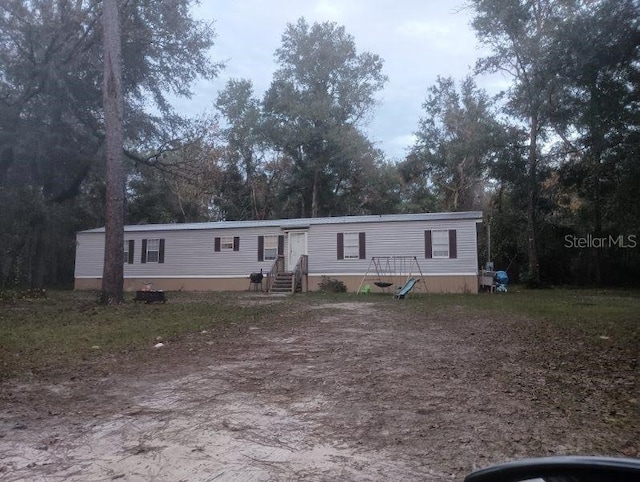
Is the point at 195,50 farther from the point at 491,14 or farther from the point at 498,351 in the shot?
the point at 498,351

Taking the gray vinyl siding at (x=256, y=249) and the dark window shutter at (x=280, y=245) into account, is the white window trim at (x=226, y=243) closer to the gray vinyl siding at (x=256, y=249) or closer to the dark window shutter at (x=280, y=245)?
the gray vinyl siding at (x=256, y=249)

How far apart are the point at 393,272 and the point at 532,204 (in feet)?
31.1

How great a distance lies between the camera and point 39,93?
58.2 feet

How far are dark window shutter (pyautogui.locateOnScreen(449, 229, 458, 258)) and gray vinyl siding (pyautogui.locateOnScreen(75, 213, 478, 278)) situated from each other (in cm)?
11

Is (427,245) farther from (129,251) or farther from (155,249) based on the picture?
(129,251)

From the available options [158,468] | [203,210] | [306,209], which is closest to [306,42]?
[306,209]

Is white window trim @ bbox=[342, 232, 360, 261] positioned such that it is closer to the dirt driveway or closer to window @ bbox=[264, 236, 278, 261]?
window @ bbox=[264, 236, 278, 261]

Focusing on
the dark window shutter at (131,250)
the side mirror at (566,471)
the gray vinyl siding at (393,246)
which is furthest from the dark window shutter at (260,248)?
the side mirror at (566,471)

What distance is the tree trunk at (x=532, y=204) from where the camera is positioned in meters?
24.1

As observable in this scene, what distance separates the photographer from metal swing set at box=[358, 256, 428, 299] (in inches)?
787

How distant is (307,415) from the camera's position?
391 centimetres

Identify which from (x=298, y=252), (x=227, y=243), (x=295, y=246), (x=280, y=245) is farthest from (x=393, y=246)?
(x=227, y=243)

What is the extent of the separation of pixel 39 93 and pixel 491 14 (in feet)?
65.1

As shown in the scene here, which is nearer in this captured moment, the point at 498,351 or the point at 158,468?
the point at 158,468
